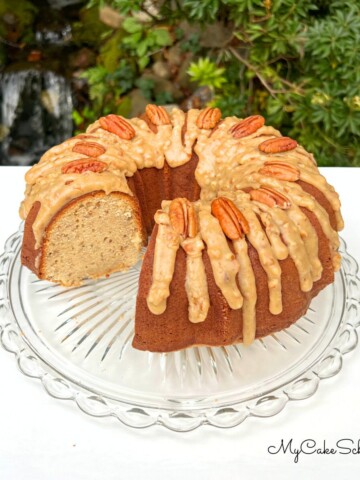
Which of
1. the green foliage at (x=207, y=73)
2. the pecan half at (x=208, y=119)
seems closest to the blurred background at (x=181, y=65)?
the green foliage at (x=207, y=73)

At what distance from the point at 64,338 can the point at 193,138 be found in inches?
28.5

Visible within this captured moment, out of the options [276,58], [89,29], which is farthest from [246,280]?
[89,29]

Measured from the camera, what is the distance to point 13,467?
1.42 m

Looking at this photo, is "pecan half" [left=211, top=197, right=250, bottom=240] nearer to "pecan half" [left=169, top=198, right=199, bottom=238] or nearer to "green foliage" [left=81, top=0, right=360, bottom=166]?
"pecan half" [left=169, top=198, right=199, bottom=238]

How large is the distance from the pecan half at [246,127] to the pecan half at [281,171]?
20 cm

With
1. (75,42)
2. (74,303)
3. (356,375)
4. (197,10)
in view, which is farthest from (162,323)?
(75,42)

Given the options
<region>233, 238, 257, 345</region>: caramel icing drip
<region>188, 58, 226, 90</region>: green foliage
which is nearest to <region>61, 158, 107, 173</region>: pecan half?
<region>233, 238, 257, 345</region>: caramel icing drip

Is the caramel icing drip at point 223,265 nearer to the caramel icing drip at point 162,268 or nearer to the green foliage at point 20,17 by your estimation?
the caramel icing drip at point 162,268

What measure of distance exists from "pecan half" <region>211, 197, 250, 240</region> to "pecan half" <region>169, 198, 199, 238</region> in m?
0.06

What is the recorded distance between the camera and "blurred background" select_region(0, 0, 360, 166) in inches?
117

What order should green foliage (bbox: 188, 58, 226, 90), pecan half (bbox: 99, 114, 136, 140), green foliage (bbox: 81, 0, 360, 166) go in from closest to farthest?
pecan half (bbox: 99, 114, 136, 140)
green foliage (bbox: 81, 0, 360, 166)
green foliage (bbox: 188, 58, 226, 90)

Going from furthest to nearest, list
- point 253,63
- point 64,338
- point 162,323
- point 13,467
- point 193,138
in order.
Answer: point 253,63
point 193,138
point 64,338
point 162,323
point 13,467

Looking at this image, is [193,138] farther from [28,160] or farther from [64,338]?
[28,160]

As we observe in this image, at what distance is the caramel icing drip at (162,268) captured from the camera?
1497 mm
